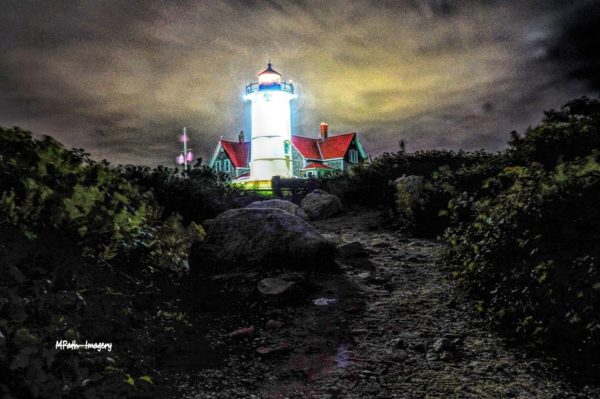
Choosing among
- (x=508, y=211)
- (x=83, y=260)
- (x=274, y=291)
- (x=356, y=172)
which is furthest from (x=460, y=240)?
(x=356, y=172)

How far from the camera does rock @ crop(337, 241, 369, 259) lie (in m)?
9.30

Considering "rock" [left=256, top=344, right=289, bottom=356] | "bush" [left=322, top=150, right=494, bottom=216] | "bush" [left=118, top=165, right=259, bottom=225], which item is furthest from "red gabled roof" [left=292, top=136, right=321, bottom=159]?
"rock" [left=256, top=344, right=289, bottom=356]

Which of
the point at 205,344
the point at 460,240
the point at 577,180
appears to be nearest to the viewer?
the point at 577,180

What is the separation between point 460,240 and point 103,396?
→ 5.99m

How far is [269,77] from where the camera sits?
45.6 metres

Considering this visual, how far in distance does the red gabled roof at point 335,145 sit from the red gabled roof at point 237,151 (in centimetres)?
829

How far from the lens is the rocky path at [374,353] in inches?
169

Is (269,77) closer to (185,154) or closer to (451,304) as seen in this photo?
(185,154)

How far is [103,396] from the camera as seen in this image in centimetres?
295

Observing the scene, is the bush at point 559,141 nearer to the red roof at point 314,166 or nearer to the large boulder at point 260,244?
the large boulder at point 260,244

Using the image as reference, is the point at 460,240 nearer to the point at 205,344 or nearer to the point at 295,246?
the point at 295,246

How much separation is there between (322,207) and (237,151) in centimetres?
3649

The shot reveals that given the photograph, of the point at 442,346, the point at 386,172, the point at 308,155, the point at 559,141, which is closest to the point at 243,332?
the point at 442,346

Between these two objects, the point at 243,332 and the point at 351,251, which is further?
the point at 351,251
